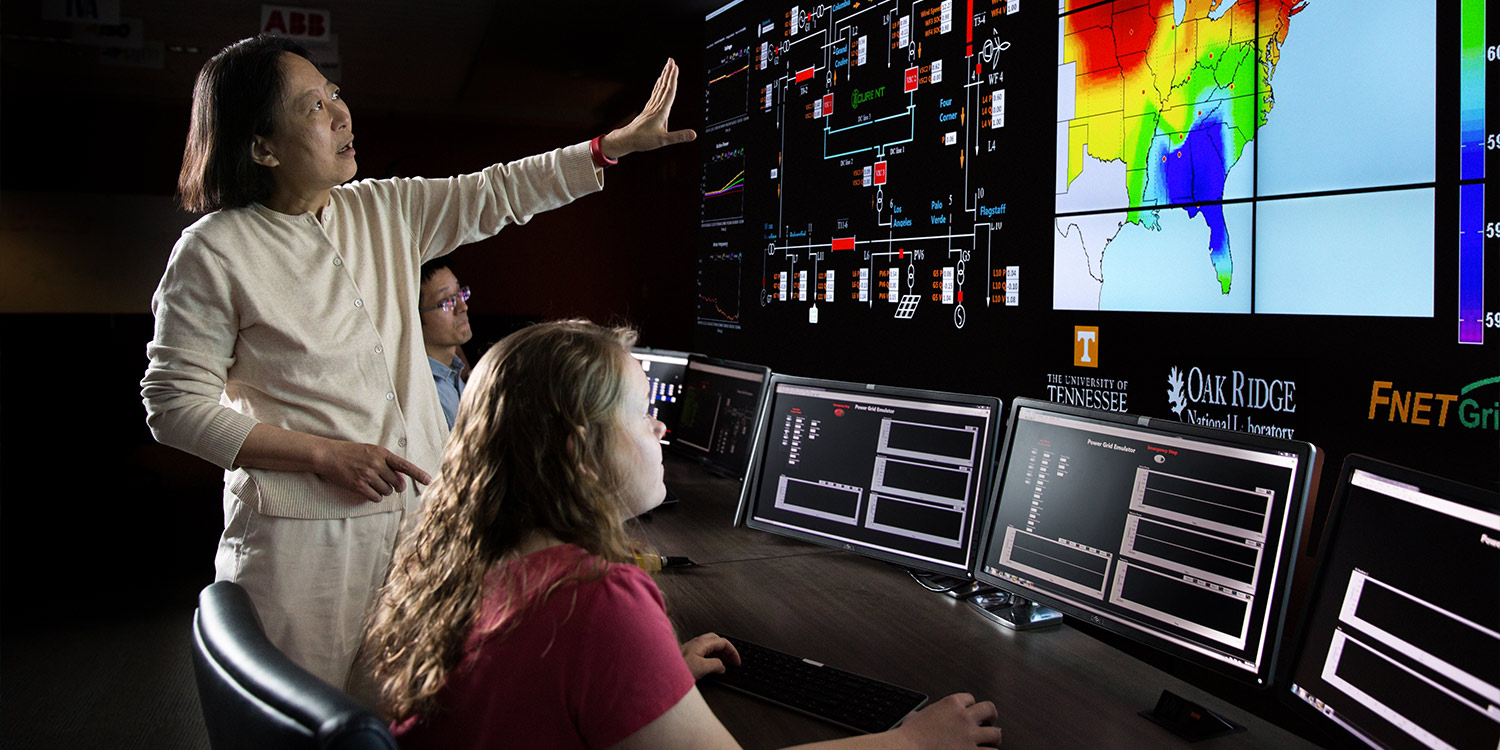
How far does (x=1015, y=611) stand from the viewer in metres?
1.67

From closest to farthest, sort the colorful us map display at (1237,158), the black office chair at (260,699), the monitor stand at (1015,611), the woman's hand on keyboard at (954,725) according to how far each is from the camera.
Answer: the black office chair at (260,699) < the woman's hand on keyboard at (954,725) < the monitor stand at (1015,611) < the colorful us map display at (1237,158)

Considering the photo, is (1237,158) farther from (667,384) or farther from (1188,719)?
Answer: (667,384)

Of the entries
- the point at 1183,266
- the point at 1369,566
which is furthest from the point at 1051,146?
the point at 1369,566

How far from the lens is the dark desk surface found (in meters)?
1.24

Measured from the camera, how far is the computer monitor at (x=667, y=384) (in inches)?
126

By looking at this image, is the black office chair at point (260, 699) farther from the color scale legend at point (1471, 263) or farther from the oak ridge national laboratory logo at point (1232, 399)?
the color scale legend at point (1471, 263)

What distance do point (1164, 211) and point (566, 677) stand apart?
7.29 feet

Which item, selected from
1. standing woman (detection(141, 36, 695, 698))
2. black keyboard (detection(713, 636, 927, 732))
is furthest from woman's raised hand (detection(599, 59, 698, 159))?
black keyboard (detection(713, 636, 927, 732))

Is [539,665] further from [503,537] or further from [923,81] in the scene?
[923,81]

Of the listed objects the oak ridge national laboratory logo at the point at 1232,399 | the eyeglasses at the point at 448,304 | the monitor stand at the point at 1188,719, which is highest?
the eyeglasses at the point at 448,304

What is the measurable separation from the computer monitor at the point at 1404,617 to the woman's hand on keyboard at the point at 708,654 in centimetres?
74

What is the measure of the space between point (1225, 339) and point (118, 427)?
17.5 ft

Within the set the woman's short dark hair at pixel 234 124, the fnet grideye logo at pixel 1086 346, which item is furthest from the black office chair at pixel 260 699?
the fnet grideye logo at pixel 1086 346

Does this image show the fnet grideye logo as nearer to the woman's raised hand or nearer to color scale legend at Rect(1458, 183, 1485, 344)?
color scale legend at Rect(1458, 183, 1485, 344)
